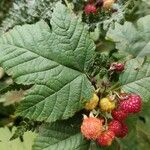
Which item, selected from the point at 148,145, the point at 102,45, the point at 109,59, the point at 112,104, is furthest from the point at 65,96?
the point at 102,45

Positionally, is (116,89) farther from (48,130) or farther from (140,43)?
(140,43)

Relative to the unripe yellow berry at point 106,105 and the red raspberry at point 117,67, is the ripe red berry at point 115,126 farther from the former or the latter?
the red raspberry at point 117,67

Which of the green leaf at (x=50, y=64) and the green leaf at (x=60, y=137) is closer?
the green leaf at (x=50, y=64)

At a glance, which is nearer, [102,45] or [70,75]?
[70,75]

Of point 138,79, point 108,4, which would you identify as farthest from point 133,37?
point 138,79

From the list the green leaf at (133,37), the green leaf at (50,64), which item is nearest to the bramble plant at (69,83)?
the green leaf at (50,64)

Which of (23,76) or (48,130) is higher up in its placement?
(23,76)
